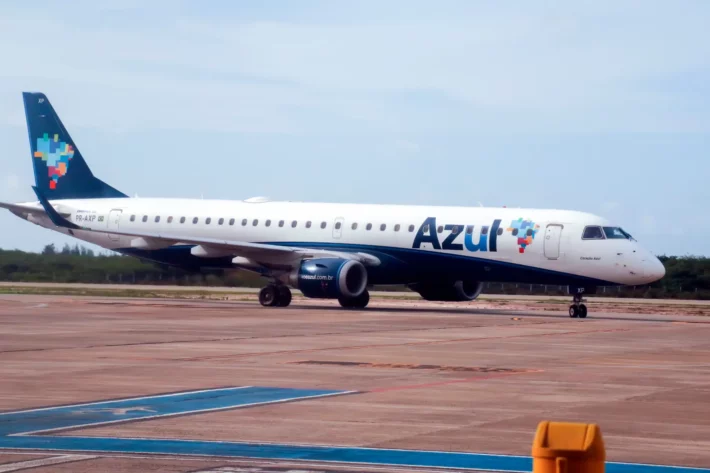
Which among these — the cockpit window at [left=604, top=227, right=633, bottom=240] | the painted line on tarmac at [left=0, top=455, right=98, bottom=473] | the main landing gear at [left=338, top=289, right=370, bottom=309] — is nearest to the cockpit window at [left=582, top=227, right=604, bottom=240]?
the cockpit window at [left=604, top=227, right=633, bottom=240]

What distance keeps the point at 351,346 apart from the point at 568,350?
13.3 feet

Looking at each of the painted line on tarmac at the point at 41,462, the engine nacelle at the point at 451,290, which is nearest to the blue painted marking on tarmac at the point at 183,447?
the painted line on tarmac at the point at 41,462

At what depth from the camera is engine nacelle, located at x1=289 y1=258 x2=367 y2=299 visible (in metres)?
37.3

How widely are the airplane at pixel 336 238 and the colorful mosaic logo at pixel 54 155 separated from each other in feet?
0.12

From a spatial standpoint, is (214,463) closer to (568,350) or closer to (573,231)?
(568,350)

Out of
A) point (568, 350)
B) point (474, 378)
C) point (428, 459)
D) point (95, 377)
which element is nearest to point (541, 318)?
point (568, 350)

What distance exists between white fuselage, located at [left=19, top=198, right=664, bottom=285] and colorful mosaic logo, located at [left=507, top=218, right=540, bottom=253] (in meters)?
0.03

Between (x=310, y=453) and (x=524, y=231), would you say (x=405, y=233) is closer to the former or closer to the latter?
(x=524, y=231)

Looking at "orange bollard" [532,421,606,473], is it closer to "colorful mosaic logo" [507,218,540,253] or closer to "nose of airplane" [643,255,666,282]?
"nose of airplane" [643,255,666,282]

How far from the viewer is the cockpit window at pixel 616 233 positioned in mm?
35562

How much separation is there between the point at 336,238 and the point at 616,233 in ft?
30.4

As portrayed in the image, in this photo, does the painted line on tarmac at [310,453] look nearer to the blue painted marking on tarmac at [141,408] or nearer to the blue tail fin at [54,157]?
the blue painted marking on tarmac at [141,408]

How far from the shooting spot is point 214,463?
33.1ft

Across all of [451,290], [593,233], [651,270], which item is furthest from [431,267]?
[651,270]
